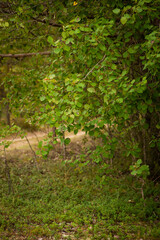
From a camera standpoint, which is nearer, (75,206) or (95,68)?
(95,68)

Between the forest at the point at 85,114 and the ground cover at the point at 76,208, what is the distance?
2cm

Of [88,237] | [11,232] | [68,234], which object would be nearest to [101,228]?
[88,237]

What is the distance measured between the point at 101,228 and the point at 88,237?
41 centimetres

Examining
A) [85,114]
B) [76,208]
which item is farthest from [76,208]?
[85,114]

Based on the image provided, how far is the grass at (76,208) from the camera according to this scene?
425cm

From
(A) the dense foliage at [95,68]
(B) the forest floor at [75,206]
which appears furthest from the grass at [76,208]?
(A) the dense foliage at [95,68]

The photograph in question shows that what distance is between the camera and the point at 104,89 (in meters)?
2.50

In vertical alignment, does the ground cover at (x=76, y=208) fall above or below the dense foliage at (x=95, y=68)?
below

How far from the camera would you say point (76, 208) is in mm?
5121

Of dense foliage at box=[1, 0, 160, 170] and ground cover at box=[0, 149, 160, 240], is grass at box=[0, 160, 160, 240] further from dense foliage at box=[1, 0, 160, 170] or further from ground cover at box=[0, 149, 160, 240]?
dense foliage at box=[1, 0, 160, 170]

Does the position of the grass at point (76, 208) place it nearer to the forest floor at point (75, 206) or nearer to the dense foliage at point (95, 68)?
the forest floor at point (75, 206)

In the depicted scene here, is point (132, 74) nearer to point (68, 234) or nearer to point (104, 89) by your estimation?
point (104, 89)

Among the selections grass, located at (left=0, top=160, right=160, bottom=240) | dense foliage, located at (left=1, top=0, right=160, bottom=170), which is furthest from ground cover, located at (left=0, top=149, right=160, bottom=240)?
dense foliage, located at (left=1, top=0, right=160, bottom=170)

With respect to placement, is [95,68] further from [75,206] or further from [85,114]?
[75,206]
